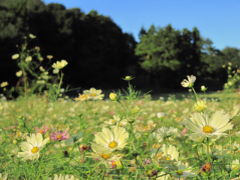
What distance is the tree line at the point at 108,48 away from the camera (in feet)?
44.3

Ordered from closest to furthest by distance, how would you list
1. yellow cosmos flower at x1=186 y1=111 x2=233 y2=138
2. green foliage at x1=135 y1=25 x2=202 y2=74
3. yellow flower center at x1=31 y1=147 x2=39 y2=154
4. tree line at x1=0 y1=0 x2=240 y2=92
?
yellow cosmos flower at x1=186 y1=111 x2=233 y2=138, yellow flower center at x1=31 y1=147 x2=39 y2=154, tree line at x1=0 y1=0 x2=240 y2=92, green foliage at x1=135 y1=25 x2=202 y2=74

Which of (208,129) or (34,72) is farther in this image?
(34,72)

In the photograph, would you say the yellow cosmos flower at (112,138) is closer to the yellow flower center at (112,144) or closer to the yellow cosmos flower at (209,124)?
the yellow flower center at (112,144)

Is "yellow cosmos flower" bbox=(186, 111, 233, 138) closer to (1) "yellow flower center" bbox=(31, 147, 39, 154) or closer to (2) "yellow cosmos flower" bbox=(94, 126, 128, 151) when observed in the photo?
(2) "yellow cosmos flower" bbox=(94, 126, 128, 151)

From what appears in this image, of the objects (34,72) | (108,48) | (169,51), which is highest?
(108,48)

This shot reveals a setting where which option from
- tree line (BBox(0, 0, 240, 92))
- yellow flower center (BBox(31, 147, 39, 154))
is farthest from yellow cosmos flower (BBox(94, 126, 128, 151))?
tree line (BBox(0, 0, 240, 92))

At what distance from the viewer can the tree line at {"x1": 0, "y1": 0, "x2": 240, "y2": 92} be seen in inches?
531

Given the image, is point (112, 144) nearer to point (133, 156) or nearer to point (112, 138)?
point (112, 138)

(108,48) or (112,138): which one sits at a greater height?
(108,48)

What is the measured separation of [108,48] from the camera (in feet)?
59.2

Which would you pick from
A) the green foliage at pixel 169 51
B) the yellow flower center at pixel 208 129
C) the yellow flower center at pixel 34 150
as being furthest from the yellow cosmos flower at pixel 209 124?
the green foliage at pixel 169 51

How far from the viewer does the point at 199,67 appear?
1867 centimetres

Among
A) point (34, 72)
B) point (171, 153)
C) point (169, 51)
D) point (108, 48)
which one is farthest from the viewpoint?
point (169, 51)

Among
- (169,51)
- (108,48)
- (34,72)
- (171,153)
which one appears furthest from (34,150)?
(169,51)
